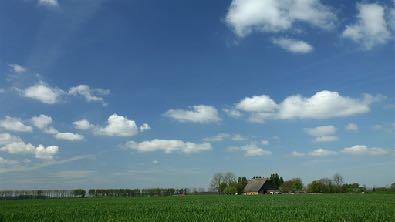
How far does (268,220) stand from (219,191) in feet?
500

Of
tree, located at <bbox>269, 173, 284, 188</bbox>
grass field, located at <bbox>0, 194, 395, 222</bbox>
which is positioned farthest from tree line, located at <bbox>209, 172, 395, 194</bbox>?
grass field, located at <bbox>0, 194, 395, 222</bbox>

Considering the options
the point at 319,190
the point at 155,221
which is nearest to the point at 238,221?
the point at 155,221

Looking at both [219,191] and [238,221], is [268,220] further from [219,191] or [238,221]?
[219,191]

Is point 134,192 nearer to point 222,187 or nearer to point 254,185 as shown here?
point 222,187

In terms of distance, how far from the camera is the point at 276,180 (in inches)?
7131

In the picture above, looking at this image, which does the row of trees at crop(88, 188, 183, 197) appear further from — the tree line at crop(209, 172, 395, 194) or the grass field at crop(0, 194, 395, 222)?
the grass field at crop(0, 194, 395, 222)

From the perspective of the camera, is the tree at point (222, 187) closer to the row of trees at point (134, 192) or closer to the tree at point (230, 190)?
the tree at point (230, 190)

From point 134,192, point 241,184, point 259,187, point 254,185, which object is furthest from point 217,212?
point 241,184

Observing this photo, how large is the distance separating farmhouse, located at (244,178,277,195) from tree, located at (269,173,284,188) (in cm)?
267

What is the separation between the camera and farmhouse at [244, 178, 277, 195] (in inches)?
6634

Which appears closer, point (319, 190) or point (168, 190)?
point (319, 190)

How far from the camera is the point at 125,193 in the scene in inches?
6275

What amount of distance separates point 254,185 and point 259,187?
5020 millimetres

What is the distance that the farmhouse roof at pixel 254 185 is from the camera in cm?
16974
